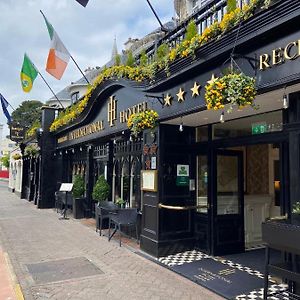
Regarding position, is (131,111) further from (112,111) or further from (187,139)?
(187,139)

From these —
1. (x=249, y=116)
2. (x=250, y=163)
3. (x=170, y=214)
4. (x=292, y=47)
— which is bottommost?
(x=170, y=214)

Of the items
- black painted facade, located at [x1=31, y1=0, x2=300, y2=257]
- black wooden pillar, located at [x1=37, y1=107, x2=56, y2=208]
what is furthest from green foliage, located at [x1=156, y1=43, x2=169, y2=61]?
black wooden pillar, located at [x1=37, y1=107, x2=56, y2=208]

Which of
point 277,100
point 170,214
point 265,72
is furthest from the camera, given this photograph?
point 170,214

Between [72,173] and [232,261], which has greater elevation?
[72,173]

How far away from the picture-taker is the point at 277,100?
5.07 meters

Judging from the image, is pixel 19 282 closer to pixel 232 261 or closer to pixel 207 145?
pixel 232 261

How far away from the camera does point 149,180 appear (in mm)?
7406

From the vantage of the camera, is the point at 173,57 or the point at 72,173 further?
the point at 72,173

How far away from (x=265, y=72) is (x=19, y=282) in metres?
4.85

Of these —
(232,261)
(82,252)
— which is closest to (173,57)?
(232,261)

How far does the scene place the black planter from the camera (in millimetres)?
12523

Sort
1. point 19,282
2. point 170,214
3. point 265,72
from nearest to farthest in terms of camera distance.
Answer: point 265,72
point 19,282
point 170,214

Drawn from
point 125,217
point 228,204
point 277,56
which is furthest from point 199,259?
point 277,56

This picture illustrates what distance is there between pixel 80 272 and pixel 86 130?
23.4ft
